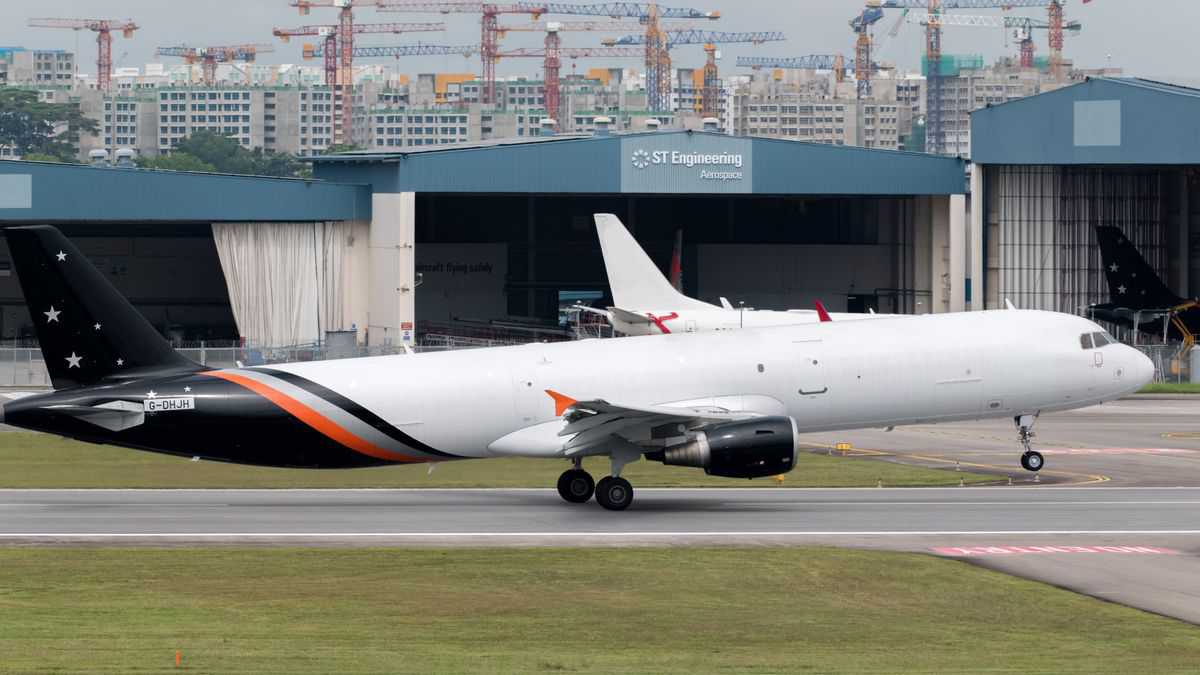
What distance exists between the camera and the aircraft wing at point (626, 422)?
37219mm

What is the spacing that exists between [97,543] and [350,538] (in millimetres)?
5058

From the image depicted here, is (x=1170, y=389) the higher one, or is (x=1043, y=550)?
(x=1170, y=389)

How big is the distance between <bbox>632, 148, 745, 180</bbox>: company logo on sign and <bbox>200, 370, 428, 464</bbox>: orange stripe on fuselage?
54617 millimetres

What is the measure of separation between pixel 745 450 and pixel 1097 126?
52.1 meters

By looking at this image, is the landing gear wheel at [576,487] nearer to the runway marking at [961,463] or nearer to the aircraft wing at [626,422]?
the aircraft wing at [626,422]

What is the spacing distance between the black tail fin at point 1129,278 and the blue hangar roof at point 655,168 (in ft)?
36.7

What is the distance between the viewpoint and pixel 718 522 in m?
37.6

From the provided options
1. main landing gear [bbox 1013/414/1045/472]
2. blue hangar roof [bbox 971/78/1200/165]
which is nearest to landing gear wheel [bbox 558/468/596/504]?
main landing gear [bbox 1013/414/1045/472]

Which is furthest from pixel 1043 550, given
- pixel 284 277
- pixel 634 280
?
pixel 284 277

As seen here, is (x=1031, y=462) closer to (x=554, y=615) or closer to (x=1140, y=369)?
(x=1140, y=369)

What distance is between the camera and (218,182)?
285 feet

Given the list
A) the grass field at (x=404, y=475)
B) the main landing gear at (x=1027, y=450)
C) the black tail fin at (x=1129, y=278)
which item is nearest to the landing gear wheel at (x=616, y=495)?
the grass field at (x=404, y=475)

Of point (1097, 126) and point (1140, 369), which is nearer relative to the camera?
point (1140, 369)

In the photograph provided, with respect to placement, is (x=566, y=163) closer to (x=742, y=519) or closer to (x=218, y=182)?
(x=218, y=182)
